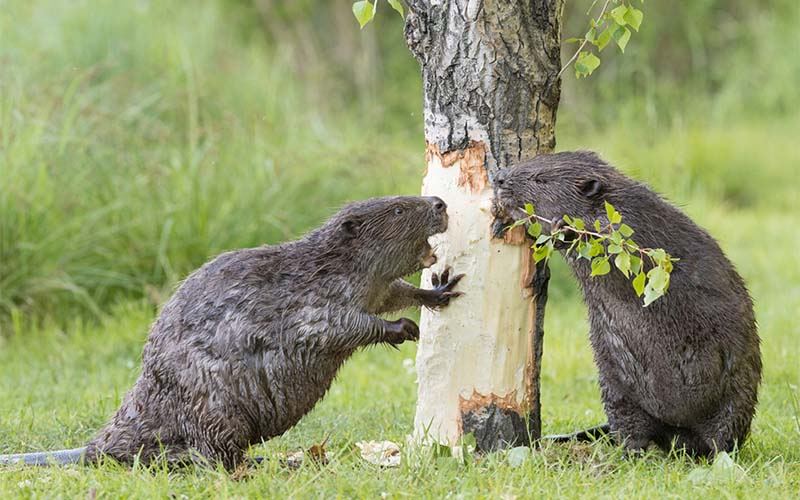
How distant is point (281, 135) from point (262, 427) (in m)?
4.65

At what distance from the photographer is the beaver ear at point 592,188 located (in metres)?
4.19

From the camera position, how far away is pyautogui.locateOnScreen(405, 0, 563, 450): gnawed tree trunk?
411cm

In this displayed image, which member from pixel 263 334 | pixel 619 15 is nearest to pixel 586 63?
pixel 619 15

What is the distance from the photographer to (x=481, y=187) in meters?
4.16

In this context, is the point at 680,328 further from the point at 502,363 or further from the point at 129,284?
the point at 129,284

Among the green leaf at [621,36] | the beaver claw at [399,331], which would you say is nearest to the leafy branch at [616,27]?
the green leaf at [621,36]

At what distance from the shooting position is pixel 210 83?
879cm

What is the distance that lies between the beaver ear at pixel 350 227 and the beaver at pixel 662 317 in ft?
1.70

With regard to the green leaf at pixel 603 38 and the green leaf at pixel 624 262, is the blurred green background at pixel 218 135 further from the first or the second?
the green leaf at pixel 624 262

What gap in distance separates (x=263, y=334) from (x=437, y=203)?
0.77m

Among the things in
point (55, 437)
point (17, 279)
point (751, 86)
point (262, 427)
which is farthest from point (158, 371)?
point (751, 86)

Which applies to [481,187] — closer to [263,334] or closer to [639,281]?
[639,281]

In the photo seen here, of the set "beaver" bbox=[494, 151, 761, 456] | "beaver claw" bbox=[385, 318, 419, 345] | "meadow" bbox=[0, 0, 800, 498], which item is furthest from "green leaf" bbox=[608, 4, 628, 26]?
"meadow" bbox=[0, 0, 800, 498]

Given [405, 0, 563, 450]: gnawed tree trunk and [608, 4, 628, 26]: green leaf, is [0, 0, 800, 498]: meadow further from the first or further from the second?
[608, 4, 628, 26]: green leaf
